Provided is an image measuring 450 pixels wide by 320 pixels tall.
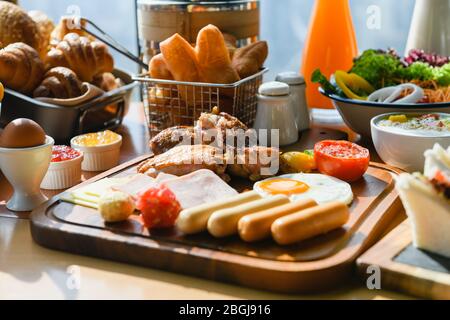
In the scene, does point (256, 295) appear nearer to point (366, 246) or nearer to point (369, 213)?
point (366, 246)

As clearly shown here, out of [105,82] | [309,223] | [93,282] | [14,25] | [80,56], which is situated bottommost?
[93,282]

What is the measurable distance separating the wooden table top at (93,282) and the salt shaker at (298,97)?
1076mm

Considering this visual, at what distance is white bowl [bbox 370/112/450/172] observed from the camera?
171 centimetres

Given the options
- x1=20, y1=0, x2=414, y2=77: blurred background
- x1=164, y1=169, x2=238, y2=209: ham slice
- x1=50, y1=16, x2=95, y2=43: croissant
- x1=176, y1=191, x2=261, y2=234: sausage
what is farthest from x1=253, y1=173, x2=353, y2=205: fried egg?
x1=20, y1=0, x2=414, y2=77: blurred background

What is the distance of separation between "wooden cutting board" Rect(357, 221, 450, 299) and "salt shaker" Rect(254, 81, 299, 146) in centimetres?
82

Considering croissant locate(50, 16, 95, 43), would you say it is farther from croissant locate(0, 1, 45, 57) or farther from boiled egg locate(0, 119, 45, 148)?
boiled egg locate(0, 119, 45, 148)

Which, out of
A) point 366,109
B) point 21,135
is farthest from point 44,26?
point 366,109

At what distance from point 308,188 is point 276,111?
564 mm

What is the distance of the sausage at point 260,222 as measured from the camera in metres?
1.28

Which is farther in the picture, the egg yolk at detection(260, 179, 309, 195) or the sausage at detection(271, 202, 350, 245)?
the egg yolk at detection(260, 179, 309, 195)

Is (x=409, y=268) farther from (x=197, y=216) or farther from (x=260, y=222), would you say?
(x=197, y=216)

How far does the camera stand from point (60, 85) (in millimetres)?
2023

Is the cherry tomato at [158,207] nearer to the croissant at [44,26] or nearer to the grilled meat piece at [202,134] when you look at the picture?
the grilled meat piece at [202,134]

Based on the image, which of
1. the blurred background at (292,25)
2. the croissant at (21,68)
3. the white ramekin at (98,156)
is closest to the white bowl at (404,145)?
the white ramekin at (98,156)
